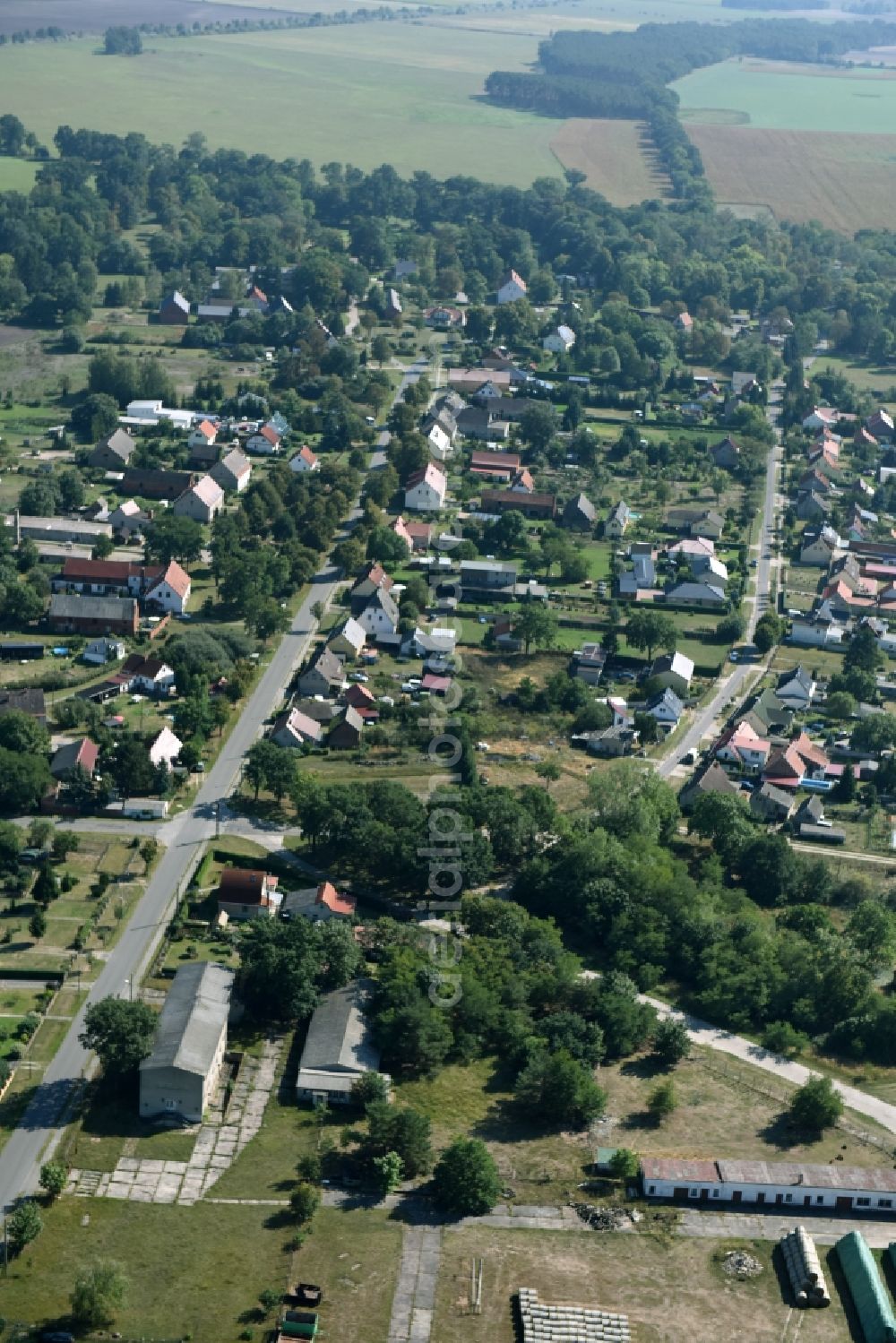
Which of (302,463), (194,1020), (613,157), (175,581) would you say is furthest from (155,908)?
(613,157)

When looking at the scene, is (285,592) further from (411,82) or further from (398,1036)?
(411,82)

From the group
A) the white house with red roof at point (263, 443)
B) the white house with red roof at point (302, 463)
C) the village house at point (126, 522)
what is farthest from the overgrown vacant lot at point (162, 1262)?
the white house with red roof at point (263, 443)

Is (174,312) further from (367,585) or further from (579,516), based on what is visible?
(367,585)

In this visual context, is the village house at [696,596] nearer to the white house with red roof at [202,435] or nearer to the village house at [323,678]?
the village house at [323,678]

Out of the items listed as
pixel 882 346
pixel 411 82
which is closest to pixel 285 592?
pixel 882 346

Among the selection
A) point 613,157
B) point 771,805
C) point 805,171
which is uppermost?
point 805,171

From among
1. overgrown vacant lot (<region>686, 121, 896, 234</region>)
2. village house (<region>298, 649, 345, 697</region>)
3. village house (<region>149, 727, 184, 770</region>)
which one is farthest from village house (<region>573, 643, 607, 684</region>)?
overgrown vacant lot (<region>686, 121, 896, 234</region>)
